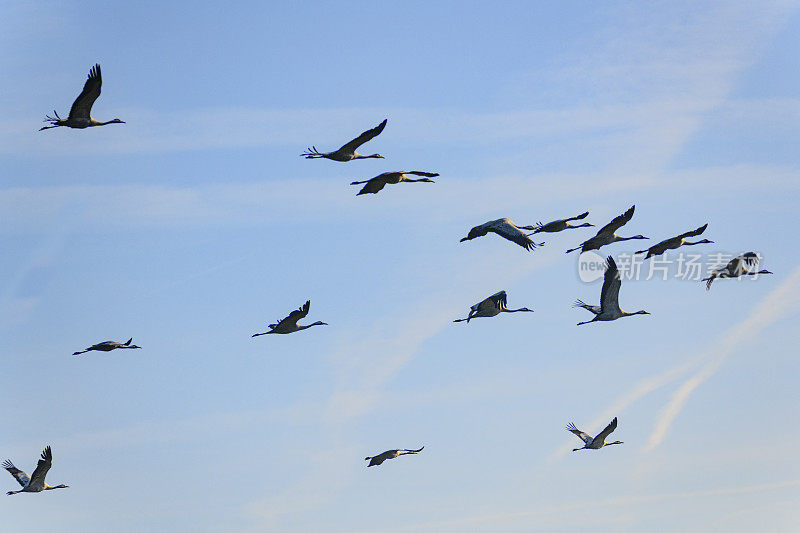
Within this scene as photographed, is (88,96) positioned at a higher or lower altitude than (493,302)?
higher

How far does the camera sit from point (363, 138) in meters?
54.2

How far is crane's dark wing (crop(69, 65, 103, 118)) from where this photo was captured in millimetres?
54594

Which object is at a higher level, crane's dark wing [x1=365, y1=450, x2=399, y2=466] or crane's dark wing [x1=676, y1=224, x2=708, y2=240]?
crane's dark wing [x1=676, y1=224, x2=708, y2=240]

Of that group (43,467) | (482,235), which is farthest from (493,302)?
(43,467)

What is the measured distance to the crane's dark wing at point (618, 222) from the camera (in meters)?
56.0

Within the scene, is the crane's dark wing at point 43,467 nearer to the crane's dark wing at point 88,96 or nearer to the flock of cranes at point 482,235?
the flock of cranes at point 482,235

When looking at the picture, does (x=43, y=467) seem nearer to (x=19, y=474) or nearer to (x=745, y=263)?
(x=19, y=474)

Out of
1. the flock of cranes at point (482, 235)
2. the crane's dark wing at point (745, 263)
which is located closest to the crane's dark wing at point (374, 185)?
the flock of cranes at point (482, 235)

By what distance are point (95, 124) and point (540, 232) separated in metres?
17.8

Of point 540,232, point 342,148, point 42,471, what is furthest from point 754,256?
point 42,471

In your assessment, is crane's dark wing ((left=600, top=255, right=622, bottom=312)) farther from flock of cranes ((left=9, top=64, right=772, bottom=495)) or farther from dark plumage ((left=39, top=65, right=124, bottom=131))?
dark plumage ((left=39, top=65, right=124, bottom=131))

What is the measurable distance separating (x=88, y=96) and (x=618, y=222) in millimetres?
20762

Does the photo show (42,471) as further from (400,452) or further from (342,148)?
(342,148)

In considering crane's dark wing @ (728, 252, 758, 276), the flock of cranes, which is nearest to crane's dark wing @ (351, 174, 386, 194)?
the flock of cranes
